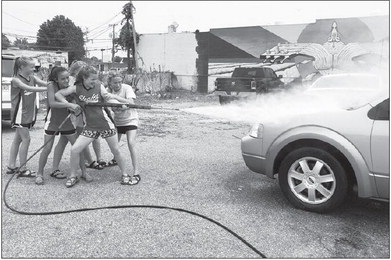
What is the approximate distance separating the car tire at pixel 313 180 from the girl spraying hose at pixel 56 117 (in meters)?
2.69

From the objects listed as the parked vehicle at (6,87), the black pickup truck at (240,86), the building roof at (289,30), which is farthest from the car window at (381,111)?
the building roof at (289,30)

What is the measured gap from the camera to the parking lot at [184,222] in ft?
9.36

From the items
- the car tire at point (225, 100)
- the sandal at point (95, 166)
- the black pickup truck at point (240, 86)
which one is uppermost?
the black pickup truck at point (240, 86)

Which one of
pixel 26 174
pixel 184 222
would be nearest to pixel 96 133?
pixel 26 174

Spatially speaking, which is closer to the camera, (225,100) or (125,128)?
(125,128)

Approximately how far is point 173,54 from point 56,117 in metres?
20.2

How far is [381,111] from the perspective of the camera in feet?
10.7

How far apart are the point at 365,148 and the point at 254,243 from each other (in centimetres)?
144

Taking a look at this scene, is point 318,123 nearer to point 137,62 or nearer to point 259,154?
point 259,154

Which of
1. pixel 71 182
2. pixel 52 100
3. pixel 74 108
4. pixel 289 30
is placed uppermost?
pixel 289 30

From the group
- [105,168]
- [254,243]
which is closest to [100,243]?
[254,243]

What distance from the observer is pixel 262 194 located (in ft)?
13.8

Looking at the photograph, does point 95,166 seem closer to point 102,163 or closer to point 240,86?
point 102,163

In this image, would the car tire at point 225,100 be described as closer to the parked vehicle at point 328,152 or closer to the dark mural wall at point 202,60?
the parked vehicle at point 328,152
